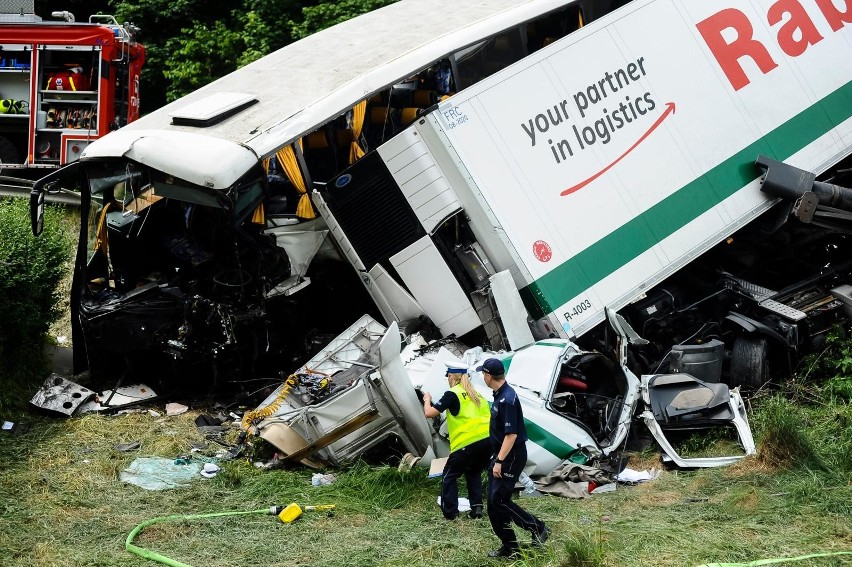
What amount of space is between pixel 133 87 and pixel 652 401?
34.1 ft

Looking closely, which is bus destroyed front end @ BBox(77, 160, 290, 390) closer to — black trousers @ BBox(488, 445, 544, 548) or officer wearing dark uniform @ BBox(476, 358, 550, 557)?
officer wearing dark uniform @ BBox(476, 358, 550, 557)

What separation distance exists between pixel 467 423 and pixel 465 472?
40 centimetres

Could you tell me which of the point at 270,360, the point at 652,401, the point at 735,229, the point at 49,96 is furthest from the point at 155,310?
the point at 49,96

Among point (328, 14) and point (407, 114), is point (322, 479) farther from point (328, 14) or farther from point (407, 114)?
point (328, 14)

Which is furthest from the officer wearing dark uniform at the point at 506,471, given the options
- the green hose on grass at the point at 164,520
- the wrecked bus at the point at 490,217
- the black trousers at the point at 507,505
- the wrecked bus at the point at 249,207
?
the wrecked bus at the point at 249,207

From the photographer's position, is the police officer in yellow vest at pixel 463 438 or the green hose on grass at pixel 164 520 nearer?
the green hose on grass at pixel 164 520

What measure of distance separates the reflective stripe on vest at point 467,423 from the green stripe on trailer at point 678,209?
2.40 metres

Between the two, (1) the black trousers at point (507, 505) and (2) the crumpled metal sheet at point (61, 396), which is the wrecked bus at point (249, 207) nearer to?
(2) the crumpled metal sheet at point (61, 396)

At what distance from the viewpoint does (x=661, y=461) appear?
30.7 ft

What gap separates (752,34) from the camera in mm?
11617

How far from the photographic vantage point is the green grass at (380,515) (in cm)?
709

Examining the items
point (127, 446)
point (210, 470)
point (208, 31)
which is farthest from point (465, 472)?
point (208, 31)

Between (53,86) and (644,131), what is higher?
(53,86)

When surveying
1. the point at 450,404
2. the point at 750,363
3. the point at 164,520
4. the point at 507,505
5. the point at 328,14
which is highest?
the point at 328,14
